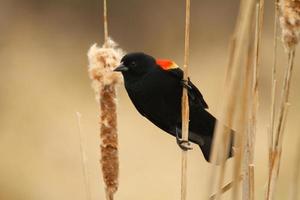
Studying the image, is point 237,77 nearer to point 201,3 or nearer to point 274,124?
point 274,124

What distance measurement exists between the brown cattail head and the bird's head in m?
0.95

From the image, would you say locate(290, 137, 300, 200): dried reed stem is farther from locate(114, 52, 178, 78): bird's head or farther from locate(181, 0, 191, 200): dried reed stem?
locate(114, 52, 178, 78): bird's head

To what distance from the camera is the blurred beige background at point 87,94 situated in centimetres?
545

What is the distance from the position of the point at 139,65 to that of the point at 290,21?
105cm

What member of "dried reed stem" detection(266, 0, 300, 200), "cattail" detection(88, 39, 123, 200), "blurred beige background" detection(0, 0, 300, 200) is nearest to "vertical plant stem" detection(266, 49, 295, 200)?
"dried reed stem" detection(266, 0, 300, 200)

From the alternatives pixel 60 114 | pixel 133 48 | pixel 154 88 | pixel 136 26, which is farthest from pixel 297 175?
pixel 136 26

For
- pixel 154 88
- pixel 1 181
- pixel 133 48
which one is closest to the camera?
pixel 154 88

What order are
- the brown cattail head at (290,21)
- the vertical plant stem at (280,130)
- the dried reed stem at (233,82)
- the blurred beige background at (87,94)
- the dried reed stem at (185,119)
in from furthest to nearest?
the blurred beige background at (87,94) → the dried reed stem at (185,119) → the vertical plant stem at (280,130) → the brown cattail head at (290,21) → the dried reed stem at (233,82)

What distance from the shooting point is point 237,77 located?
5.03ft

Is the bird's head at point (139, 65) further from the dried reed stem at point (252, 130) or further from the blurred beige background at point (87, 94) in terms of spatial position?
the blurred beige background at point (87, 94)

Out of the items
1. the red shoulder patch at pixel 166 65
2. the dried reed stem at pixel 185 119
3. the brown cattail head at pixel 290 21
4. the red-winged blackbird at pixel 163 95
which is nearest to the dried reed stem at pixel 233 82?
→ the brown cattail head at pixel 290 21

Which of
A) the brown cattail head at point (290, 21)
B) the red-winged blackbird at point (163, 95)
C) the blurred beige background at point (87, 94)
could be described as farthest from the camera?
the blurred beige background at point (87, 94)

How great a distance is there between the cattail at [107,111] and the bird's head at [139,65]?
2.00 ft

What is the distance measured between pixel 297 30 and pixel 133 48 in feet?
18.4
